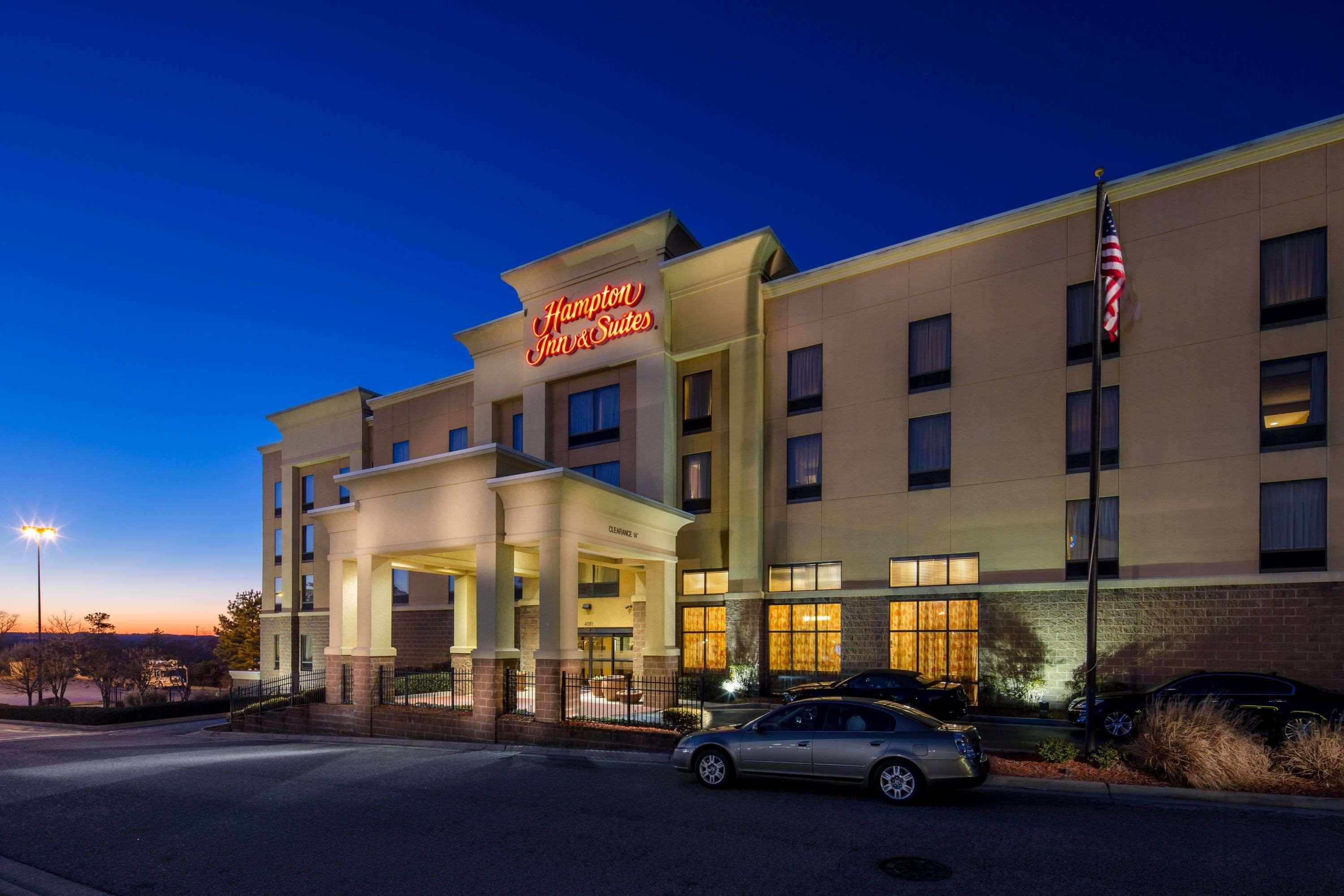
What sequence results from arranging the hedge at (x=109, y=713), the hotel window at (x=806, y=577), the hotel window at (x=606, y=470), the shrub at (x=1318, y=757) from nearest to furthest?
the shrub at (x=1318, y=757), the hotel window at (x=806, y=577), the hotel window at (x=606, y=470), the hedge at (x=109, y=713)

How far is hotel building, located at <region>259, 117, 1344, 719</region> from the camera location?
21688 mm

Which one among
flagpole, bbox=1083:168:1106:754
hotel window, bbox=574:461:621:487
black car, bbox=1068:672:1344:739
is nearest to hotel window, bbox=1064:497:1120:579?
black car, bbox=1068:672:1344:739

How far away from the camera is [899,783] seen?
12266 millimetres

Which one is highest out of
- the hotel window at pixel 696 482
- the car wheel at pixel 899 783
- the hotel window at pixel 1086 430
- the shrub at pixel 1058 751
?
the hotel window at pixel 1086 430

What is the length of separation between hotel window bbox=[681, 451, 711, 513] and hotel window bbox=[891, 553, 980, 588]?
7417mm

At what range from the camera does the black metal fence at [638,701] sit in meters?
19.6

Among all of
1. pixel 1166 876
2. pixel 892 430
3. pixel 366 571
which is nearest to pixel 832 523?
pixel 892 430

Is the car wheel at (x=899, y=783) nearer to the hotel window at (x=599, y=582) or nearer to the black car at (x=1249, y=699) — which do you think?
the black car at (x=1249, y=699)

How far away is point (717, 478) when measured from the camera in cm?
3097

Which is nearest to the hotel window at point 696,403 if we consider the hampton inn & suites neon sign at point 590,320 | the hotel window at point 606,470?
the hampton inn & suites neon sign at point 590,320

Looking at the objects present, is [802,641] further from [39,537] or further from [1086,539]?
[39,537]

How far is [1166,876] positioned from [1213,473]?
1712 centimetres

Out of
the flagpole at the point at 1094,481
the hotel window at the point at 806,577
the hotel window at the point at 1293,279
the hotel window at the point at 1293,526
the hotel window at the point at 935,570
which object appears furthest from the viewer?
the hotel window at the point at 806,577

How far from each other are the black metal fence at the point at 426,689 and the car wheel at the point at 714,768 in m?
10.2
